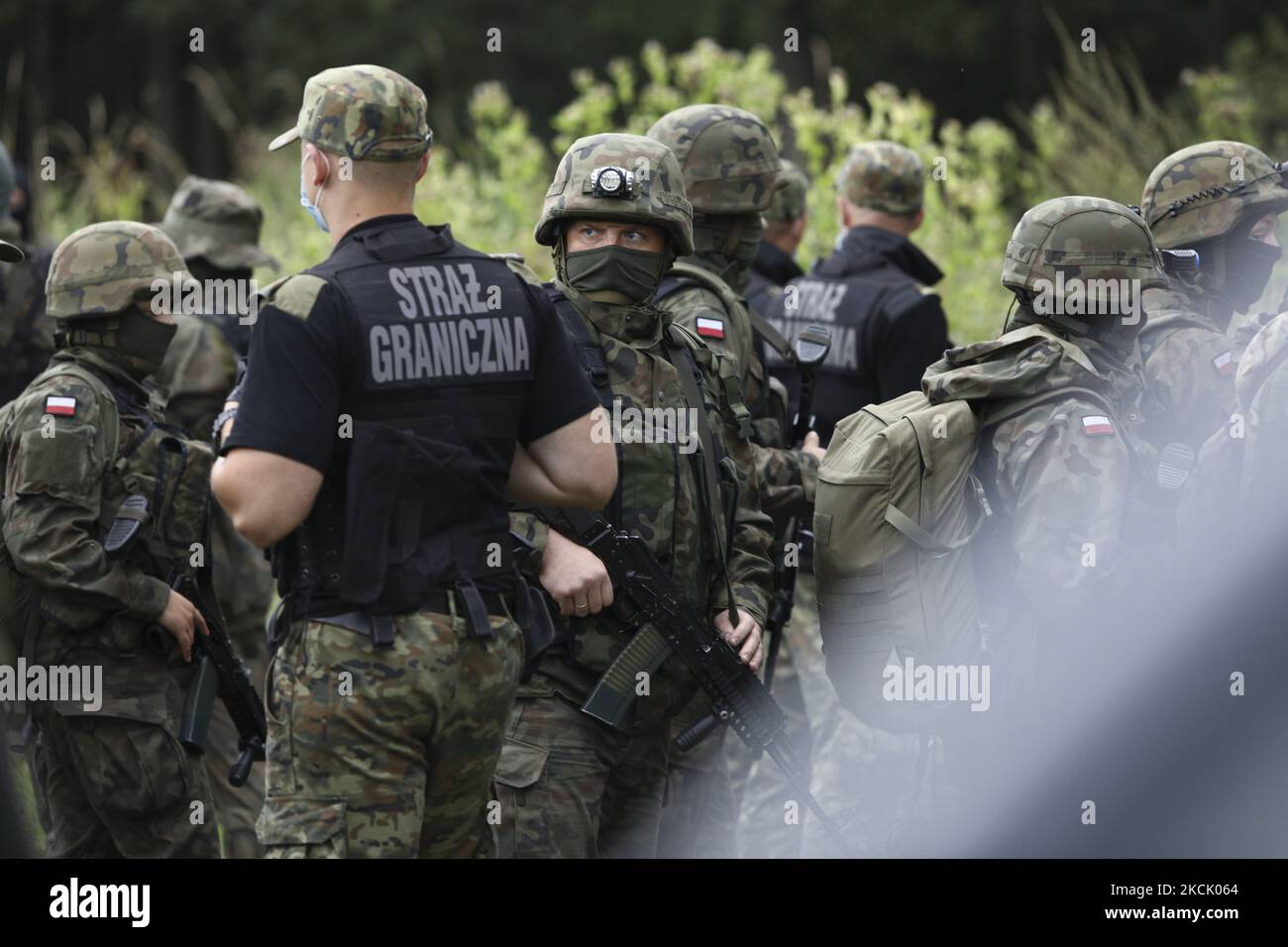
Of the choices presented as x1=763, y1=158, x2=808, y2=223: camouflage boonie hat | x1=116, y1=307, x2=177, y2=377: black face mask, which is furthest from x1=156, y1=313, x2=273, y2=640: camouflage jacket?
x1=763, y1=158, x2=808, y2=223: camouflage boonie hat

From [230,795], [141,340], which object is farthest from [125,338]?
[230,795]

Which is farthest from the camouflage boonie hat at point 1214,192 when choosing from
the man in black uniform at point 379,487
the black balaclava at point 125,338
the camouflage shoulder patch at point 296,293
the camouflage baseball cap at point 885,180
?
the black balaclava at point 125,338

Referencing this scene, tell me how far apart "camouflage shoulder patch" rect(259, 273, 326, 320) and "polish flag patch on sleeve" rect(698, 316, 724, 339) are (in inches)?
61.1

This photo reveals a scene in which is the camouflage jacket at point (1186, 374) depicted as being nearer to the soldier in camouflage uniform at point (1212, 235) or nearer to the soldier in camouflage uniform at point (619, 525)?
the soldier in camouflage uniform at point (1212, 235)

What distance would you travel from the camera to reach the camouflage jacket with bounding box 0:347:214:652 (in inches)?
170

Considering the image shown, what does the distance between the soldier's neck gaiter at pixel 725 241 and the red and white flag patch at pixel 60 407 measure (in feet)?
5.91

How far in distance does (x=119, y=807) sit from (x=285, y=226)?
24.3 feet

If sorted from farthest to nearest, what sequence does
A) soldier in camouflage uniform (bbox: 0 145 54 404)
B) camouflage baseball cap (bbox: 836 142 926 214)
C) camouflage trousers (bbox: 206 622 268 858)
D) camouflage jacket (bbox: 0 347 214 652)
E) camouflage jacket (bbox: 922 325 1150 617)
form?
camouflage baseball cap (bbox: 836 142 926 214) → soldier in camouflage uniform (bbox: 0 145 54 404) → camouflage trousers (bbox: 206 622 268 858) → camouflage jacket (bbox: 0 347 214 652) → camouflage jacket (bbox: 922 325 1150 617)

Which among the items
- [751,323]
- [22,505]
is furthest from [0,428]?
[751,323]

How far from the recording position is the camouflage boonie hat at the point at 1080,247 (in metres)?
4.10

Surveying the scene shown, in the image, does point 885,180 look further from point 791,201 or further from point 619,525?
point 619,525

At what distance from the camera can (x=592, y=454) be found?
11.7 ft

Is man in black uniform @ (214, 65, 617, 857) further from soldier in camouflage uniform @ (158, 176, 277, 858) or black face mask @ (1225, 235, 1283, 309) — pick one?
soldier in camouflage uniform @ (158, 176, 277, 858)
